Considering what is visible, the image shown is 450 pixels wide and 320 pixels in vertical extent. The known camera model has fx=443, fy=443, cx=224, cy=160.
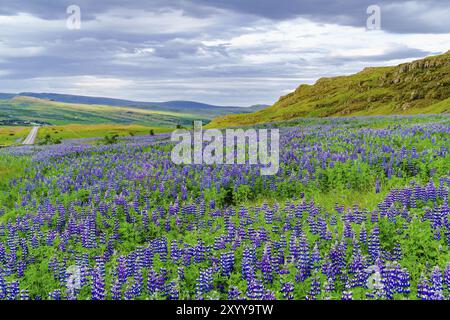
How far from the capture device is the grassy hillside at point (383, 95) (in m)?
113

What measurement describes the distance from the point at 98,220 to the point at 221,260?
4672 millimetres

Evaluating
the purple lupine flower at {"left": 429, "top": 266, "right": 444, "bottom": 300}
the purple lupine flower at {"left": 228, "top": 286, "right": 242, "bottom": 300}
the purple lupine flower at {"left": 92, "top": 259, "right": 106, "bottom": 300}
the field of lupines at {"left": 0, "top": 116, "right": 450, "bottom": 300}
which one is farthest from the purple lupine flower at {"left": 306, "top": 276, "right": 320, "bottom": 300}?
the purple lupine flower at {"left": 92, "top": 259, "right": 106, "bottom": 300}

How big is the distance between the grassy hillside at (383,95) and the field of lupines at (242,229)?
324 feet

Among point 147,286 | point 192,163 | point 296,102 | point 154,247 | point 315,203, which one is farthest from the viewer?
point 296,102

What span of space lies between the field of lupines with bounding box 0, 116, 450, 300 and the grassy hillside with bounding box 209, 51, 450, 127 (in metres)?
98.6

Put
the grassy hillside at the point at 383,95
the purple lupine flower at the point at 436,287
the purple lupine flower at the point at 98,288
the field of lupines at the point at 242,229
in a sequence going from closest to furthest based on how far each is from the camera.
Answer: the purple lupine flower at the point at 436,287 < the purple lupine flower at the point at 98,288 < the field of lupines at the point at 242,229 < the grassy hillside at the point at 383,95

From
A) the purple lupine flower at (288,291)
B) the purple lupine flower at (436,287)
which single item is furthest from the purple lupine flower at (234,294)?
the purple lupine flower at (436,287)

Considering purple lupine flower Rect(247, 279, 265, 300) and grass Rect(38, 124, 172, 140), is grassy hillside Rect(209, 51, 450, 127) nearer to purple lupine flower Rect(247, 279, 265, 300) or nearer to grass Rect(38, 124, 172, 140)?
grass Rect(38, 124, 172, 140)

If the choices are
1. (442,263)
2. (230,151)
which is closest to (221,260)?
(442,263)

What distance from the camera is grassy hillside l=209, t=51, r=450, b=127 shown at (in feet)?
370

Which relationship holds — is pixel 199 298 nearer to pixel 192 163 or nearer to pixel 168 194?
pixel 168 194

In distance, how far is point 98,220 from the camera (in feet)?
34.1

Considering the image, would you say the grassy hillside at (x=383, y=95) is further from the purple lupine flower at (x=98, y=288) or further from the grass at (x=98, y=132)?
the purple lupine flower at (x=98, y=288)

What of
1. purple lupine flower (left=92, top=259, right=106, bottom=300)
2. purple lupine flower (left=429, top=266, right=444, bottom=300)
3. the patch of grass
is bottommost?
the patch of grass
